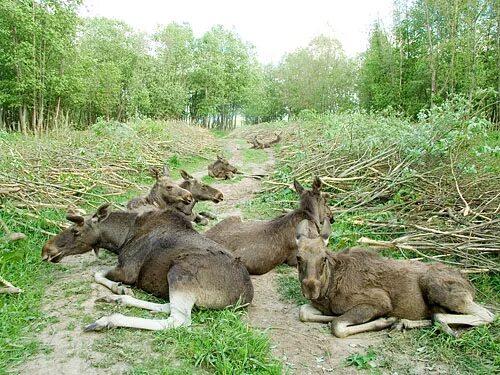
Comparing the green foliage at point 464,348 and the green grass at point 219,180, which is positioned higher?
the green grass at point 219,180

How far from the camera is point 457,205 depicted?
25.2 ft

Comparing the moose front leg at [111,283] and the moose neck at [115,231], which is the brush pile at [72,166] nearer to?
the moose neck at [115,231]

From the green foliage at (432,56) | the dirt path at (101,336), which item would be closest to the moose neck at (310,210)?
the dirt path at (101,336)

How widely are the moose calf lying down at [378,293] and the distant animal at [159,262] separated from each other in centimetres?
78

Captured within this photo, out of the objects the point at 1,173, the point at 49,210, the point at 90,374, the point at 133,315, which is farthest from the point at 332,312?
the point at 1,173

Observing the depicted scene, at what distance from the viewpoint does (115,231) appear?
230 inches

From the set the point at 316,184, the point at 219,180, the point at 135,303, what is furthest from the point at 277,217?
the point at 219,180

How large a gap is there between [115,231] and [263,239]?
210cm

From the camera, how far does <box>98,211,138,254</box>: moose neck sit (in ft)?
19.0

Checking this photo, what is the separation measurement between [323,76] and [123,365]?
1874 inches

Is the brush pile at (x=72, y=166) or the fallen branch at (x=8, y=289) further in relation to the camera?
the brush pile at (x=72, y=166)

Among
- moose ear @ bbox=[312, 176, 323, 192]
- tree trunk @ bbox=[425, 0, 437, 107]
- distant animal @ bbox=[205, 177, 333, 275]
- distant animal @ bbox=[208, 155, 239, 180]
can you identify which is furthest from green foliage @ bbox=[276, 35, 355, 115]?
distant animal @ bbox=[205, 177, 333, 275]

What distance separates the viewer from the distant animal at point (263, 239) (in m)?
5.97

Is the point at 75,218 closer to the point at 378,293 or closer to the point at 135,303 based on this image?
the point at 135,303
